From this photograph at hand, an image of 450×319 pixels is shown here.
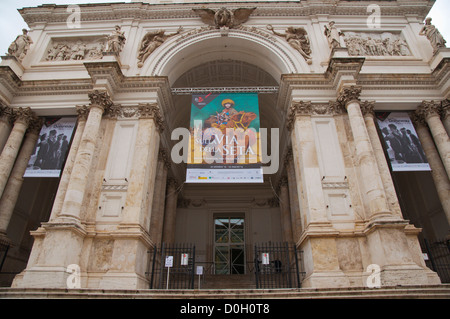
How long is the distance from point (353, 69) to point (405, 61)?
12.2ft

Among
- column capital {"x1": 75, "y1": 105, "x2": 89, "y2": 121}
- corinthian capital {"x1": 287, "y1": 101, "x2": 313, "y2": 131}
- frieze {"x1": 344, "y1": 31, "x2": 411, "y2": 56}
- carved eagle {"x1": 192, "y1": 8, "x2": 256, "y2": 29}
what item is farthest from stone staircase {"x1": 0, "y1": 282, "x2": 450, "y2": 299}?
carved eagle {"x1": 192, "y1": 8, "x2": 256, "y2": 29}

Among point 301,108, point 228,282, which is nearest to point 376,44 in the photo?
point 301,108

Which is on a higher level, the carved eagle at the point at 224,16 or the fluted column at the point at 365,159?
the carved eagle at the point at 224,16

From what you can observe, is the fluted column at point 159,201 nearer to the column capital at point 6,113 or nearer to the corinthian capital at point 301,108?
the column capital at point 6,113

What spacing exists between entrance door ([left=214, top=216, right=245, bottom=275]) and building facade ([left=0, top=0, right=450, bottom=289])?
1.07 meters

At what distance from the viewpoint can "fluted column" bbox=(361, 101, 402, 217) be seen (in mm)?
10328

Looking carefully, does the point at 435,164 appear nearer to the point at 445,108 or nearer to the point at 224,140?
the point at 445,108

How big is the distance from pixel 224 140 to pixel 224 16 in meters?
6.97

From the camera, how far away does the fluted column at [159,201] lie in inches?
527

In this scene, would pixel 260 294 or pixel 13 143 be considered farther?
pixel 13 143

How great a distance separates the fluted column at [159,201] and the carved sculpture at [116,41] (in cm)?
515

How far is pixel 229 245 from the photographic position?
19.7m

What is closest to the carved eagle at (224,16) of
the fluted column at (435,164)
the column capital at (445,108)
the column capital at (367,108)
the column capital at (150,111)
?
the column capital at (150,111)
